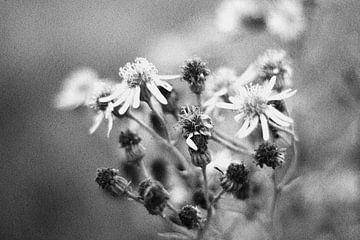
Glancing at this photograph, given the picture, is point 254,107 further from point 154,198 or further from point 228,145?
point 154,198

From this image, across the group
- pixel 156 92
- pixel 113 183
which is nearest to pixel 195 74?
pixel 156 92

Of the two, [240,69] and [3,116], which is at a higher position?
[240,69]

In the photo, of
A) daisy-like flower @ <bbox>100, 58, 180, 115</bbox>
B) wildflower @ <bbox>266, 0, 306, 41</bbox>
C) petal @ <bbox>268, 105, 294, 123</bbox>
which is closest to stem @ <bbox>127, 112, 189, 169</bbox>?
daisy-like flower @ <bbox>100, 58, 180, 115</bbox>

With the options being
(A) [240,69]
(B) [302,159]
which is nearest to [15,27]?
(A) [240,69]

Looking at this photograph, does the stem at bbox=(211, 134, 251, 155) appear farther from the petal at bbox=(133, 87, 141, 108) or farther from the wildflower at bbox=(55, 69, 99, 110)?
the wildflower at bbox=(55, 69, 99, 110)

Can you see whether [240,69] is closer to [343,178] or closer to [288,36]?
[288,36]

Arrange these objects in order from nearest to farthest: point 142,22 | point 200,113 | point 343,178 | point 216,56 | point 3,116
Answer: point 200,113, point 343,178, point 216,56, point 3,116, point 142,22
